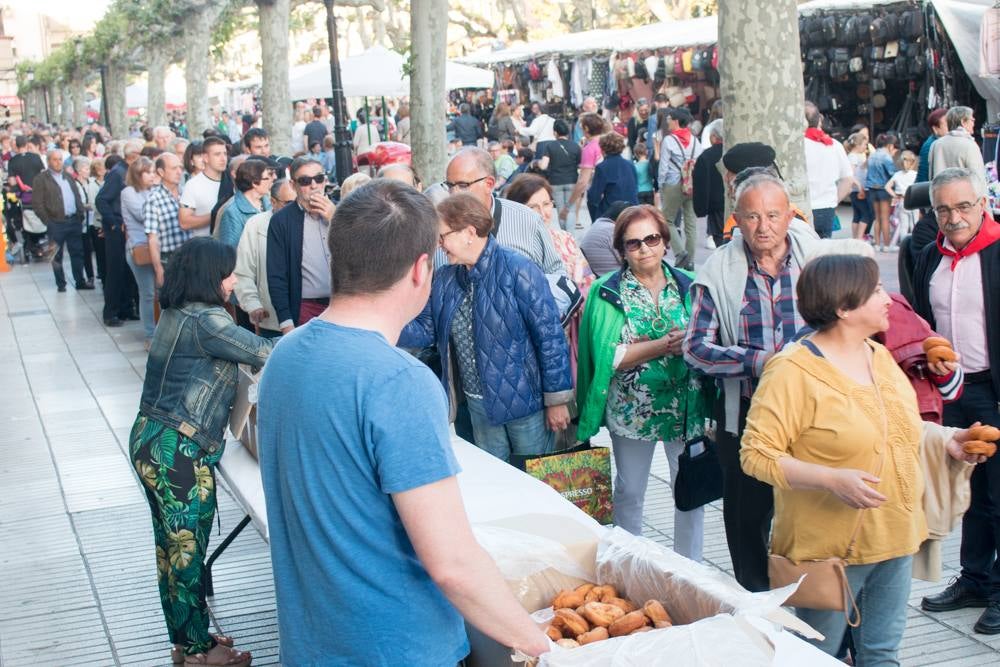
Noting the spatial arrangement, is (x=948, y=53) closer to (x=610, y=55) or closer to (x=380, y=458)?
(x=610, y=55)

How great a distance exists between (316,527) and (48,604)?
3.84 meters

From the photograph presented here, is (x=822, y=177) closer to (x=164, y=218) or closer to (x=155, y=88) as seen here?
(x=164, y=218)

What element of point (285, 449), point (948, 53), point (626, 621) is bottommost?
point (626, 621)

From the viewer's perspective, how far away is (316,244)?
24.5 ft

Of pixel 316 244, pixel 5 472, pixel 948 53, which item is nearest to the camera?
pixel 316 244

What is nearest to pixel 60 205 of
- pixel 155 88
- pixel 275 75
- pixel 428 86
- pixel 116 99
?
pixel 428 86

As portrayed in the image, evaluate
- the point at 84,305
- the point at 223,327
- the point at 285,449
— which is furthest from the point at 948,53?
the point at 285,449

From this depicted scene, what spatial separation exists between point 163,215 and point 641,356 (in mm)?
6511

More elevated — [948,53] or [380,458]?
[948,53]

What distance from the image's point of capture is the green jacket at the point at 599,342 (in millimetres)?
4984

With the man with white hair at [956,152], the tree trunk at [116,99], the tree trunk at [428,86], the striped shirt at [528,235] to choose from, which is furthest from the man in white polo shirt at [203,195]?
the tree trunk at [116,99]

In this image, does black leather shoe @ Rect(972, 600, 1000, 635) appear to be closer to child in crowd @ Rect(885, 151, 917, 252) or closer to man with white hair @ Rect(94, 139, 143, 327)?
child in crowd @ Rect(885, 151, 917, 252)

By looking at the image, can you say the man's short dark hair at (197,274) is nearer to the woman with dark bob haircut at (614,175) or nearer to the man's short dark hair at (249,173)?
the man's short dark hair at (249,173)

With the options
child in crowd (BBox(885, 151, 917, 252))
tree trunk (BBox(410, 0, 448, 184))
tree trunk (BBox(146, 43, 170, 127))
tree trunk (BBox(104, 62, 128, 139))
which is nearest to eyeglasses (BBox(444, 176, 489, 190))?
tree trunk (BBox(410, 0, 448, 184))
